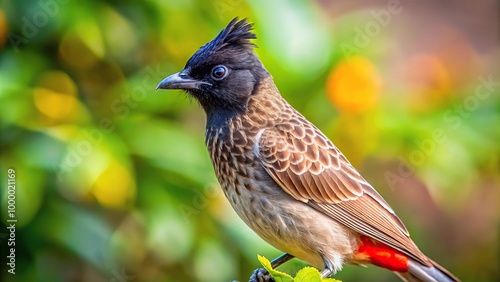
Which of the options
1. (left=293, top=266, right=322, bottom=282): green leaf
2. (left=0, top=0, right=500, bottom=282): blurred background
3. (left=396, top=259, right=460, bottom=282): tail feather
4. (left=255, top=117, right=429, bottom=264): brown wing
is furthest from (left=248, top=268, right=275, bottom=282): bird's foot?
(left=0, top=0, right=500, bottom=282): blurred background

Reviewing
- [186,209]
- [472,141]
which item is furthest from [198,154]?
[472,141]

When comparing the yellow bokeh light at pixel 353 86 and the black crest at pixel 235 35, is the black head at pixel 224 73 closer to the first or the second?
the black crest at pixel 235 35

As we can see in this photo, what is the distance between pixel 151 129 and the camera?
507 centimetres

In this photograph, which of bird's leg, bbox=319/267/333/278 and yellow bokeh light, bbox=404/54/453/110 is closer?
bird's leg, bbox=319/267/333/278

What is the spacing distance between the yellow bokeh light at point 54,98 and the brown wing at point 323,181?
1.59 metres

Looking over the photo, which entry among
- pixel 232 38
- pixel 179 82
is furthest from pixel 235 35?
pixel 179 82

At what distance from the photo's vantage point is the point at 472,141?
5.69 meters

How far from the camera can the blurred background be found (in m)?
4.88

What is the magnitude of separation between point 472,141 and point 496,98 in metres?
0.42

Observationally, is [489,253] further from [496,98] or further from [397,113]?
[397,113]

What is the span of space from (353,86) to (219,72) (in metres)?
1.71

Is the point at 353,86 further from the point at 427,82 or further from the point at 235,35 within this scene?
the point at 235,35

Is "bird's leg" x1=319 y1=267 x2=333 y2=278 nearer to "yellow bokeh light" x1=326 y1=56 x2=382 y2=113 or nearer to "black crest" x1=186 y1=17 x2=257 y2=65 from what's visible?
"black crest" x1=186 y1=17 x2=257 y2=65

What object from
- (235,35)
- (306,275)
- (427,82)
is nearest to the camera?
(306,275)
